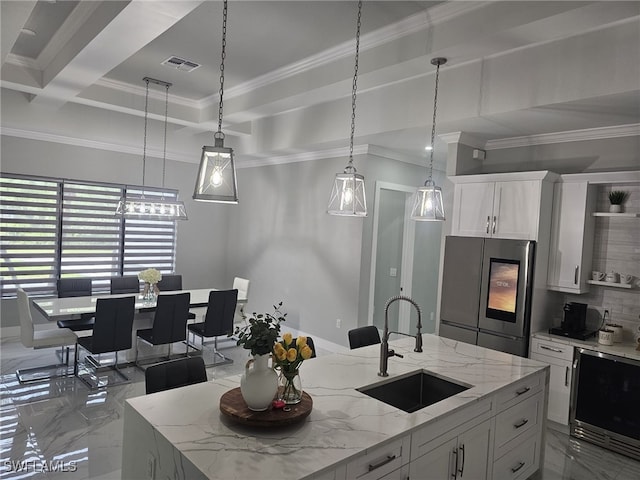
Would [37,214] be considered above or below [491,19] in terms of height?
below

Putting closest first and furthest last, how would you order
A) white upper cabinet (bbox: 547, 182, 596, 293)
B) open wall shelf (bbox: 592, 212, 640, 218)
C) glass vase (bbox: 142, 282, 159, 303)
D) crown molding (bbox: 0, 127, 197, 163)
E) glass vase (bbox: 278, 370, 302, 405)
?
glass vase (bbox: 278, 370, 302, 405), open wall shelf (bbox: 592, 212, 640, 218), white upper cabinet (bbox: 547, 182, 596, 293), glass vase (bbox: 142, 282, 159, 303), crown molding (bbox: 0, 127, 197, 163)

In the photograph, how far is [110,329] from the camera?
430 centimetres

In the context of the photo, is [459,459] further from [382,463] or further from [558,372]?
[558,372]

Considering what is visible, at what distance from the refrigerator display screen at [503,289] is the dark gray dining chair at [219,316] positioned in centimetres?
287

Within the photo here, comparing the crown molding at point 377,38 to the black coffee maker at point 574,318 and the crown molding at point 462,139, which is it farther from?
the black coffee maker at point 574,318

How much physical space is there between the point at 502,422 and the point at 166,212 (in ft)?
14.1

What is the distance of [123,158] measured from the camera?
6656 millimetres

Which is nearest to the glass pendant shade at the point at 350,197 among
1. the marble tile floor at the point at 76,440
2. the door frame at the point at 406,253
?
the marble tile floor at the point at 76,440

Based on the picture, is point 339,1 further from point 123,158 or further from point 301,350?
point 123,158

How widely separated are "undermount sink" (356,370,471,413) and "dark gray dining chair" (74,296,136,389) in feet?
9.60

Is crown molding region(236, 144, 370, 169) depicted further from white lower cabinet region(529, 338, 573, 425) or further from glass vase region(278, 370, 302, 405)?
glass vase region(278, 370, 302, 405)

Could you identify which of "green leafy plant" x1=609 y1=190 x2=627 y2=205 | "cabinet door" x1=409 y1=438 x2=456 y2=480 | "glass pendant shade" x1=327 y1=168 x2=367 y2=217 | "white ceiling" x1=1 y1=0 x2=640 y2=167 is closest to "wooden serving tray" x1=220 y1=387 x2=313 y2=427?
"cabinet door" x1=409 y1=438 x2=456 y2=480

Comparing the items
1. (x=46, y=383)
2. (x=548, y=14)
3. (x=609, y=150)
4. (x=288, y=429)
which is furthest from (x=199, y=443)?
(x=609, y=150)

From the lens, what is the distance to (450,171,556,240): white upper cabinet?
3.93 m
